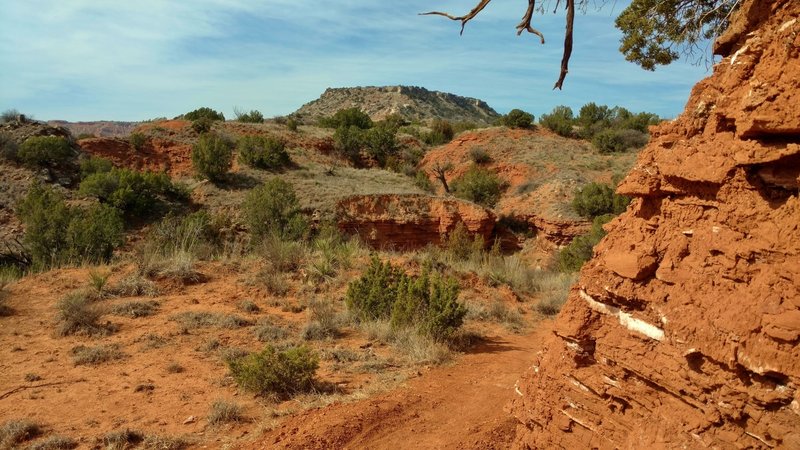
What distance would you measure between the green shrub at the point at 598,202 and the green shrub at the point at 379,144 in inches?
557

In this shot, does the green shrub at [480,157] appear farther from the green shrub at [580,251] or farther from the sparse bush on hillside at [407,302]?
the sparse bush on hillside at [407,302]

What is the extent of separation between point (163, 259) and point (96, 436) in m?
6.91

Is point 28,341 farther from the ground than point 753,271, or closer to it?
closer to it

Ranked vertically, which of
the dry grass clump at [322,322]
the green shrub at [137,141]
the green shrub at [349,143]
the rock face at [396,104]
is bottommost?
the dry grass clump at [322,322]

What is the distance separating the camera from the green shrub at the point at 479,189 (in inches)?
1075

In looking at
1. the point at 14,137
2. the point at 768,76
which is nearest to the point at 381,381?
the point at 768,76

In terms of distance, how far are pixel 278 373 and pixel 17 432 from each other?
2.36 meters

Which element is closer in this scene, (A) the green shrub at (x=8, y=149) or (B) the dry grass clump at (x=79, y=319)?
(B) the dry grass clump at (x=79, y=319)

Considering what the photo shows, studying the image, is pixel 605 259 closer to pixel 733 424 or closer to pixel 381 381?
pixel 733 424

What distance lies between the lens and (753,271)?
2525 mm

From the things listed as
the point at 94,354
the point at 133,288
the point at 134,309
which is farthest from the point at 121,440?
the point at 133,288

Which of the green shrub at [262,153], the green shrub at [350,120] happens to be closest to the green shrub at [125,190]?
the green shrub at [262,153]

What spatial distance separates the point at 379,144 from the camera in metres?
33.6

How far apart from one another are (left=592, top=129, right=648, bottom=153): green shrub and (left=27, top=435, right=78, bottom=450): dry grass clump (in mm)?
32696
